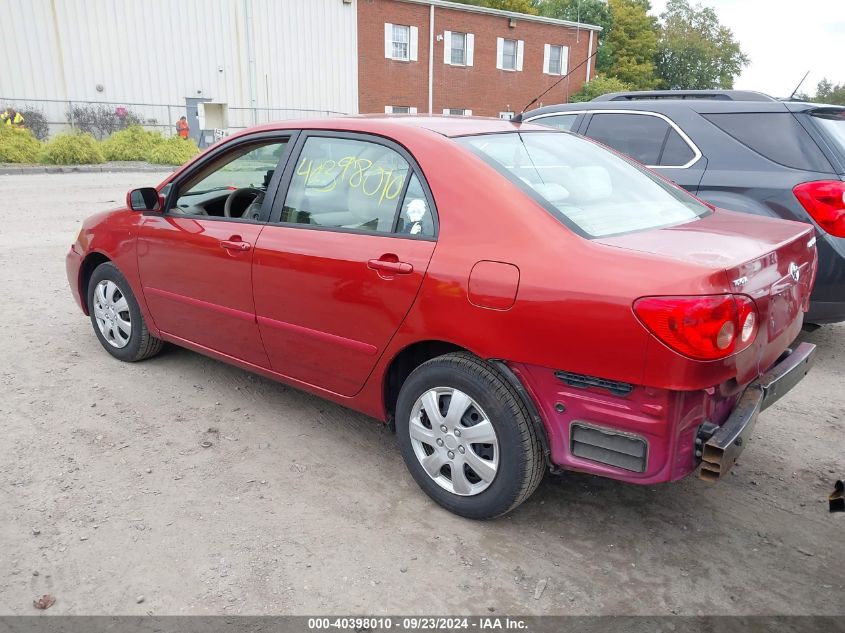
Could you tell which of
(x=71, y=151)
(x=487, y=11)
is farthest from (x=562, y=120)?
(x=487, y=11)

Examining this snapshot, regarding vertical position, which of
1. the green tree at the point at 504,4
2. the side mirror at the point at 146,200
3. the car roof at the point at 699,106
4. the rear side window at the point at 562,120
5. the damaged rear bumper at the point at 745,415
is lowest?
the damaged rear bumper at the point at 745,415

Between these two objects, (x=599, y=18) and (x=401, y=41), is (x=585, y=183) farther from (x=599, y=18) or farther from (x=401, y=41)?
(x=599, y=18)

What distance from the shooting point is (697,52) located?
182 feet

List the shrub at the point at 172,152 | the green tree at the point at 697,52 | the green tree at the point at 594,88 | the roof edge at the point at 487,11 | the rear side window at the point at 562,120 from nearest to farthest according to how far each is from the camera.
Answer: the rear side window at the point at 562,120
the shrub at the point at 172,152
the roof edge at the point at 487,11
the green tree at the point at 594,88
the green tree at the point at 697,52

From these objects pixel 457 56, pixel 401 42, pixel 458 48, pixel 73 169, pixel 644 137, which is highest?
pixel 401 42

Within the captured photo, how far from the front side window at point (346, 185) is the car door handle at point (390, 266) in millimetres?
165

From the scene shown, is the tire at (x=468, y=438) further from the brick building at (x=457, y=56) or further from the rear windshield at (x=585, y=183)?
the brick building at (x=457, y=56)

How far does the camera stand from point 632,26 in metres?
50.2

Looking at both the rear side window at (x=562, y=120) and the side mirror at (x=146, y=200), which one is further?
the rear side window at (x=562, y=120)

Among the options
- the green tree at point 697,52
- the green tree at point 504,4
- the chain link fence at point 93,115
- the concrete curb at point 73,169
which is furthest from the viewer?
the green tree at point 697,52

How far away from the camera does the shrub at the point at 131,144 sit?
22.6 meters

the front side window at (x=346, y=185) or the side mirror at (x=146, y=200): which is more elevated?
the front side window at (x=346, y=185)

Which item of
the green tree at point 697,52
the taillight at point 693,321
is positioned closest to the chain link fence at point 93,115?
the taillight at point 693,321

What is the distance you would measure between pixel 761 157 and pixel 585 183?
7.50 feet
